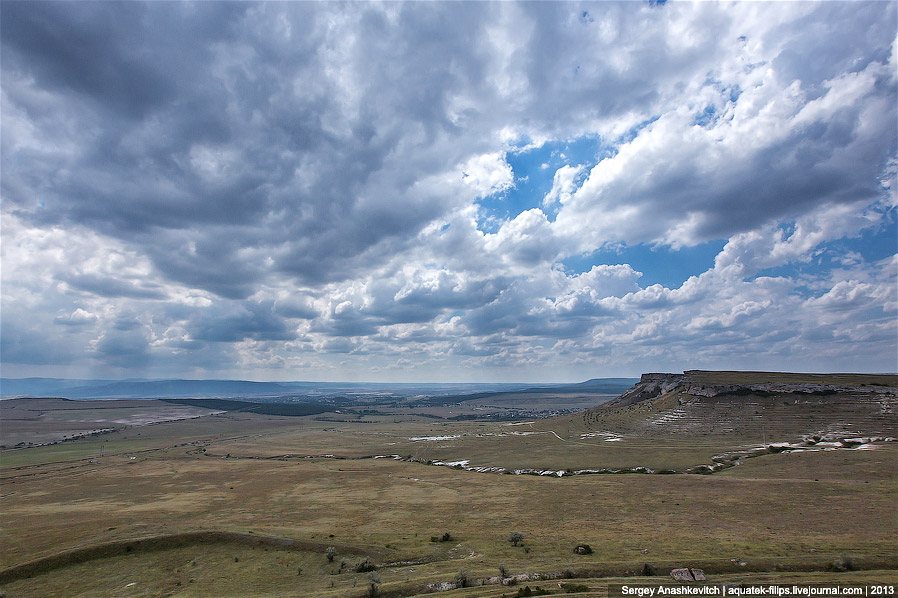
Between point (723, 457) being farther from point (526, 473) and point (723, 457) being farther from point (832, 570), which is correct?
point (832, 570)

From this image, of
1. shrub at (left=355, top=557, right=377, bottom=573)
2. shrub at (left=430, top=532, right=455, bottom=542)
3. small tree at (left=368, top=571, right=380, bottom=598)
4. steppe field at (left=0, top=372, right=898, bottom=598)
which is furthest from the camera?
shrub at (left=430, top=532, right=455, bottom=542)

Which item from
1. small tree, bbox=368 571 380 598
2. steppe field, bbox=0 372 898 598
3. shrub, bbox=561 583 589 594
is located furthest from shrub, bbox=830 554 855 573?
small tree, bbox=368 571 380 598

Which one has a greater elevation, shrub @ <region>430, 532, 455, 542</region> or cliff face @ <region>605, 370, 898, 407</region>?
cliff face @ <region>605, 370, 898, 407</region>

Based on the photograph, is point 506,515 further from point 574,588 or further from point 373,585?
point 373,585

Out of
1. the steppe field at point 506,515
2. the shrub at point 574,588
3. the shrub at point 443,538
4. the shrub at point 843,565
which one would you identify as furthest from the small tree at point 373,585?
the shrub at point 843,565

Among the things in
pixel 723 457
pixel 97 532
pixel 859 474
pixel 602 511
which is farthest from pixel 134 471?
pixel 859 474

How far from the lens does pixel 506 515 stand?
57094 mm

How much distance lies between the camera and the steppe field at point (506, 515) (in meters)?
35.3

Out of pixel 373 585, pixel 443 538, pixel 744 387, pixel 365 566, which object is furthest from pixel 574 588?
pixel 744 387

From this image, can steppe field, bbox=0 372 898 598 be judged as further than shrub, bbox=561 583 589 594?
Yes

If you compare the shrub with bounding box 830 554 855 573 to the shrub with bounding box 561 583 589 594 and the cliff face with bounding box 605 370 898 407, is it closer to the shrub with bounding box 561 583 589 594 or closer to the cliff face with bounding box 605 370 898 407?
the shrub with bounding box 561 583 589 594

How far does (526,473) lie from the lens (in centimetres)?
9269

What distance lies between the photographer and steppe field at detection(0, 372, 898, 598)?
35344mm

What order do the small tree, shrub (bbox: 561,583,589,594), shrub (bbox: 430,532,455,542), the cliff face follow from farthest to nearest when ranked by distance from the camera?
the cliff face → shrub (bbox: 430,532,455,542) → the small tree → shrub (bbox: 561,583,589,594)
